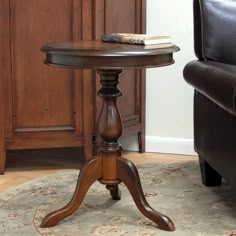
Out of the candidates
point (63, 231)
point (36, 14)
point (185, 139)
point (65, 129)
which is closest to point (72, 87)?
point (65, 129)

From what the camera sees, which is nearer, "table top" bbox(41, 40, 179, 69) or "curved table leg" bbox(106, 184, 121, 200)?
"table top" bbox(41, 40, 179, 69)

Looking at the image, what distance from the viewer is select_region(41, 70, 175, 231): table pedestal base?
180 cm

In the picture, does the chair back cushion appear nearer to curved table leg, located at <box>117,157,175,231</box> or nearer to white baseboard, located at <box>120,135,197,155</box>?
curved table leg, located at <box>117,157,175,231</box>

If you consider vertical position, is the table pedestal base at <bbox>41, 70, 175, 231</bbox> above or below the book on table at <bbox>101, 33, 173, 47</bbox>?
below

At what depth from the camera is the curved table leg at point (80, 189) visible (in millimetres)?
1814

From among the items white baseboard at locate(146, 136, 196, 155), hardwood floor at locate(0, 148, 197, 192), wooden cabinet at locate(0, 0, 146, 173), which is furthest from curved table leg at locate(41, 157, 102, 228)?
white baseboard at locate(146, 136, 196, 155)

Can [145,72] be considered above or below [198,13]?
below

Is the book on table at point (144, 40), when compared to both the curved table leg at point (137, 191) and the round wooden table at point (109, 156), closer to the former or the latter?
the round wooden table at point (109, 156)

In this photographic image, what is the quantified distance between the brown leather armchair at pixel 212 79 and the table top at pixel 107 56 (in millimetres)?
253

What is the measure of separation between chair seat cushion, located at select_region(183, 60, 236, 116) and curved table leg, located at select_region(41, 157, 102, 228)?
0.46 meters

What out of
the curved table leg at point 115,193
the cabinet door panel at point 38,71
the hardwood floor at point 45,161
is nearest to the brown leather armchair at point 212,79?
the curved table leg at point 115,193

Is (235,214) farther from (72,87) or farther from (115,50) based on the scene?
(72,87)

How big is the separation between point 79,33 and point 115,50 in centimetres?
94

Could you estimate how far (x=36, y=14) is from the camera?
8.11ft
